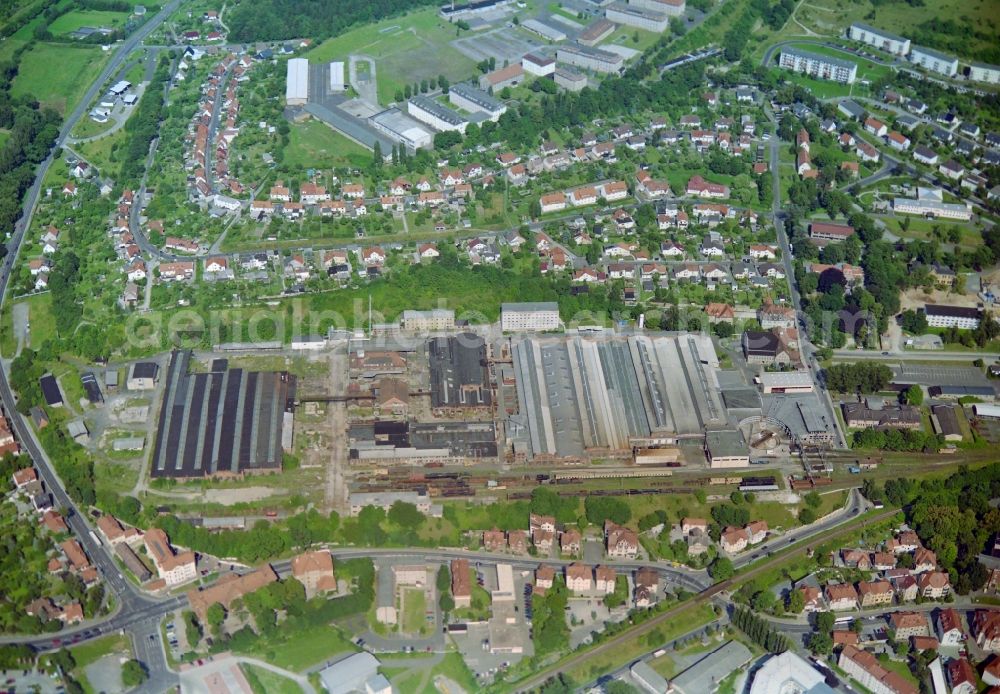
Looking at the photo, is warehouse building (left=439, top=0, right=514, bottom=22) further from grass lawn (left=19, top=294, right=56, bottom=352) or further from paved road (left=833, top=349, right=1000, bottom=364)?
paved road (left=833, top=349, right=1000, bottom=364)

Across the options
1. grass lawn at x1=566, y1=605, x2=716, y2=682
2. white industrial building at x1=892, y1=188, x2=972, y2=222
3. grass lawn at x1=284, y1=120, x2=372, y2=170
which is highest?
grass lawn at x1=284, y1=120, x2=372, y2=170

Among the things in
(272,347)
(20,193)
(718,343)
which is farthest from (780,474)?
(20,193)

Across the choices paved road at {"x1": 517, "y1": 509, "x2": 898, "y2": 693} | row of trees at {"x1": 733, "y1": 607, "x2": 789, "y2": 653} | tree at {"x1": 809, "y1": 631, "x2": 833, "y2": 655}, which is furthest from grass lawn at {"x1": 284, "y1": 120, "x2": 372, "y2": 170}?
tree at {"x1": 809, "y1": 631, "x2": 833, "y2": 655}

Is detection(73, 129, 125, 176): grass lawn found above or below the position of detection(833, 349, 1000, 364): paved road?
above

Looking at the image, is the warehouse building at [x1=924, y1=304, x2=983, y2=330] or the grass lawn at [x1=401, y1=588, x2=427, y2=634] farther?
the warehouse building at [x1=924, y1=304, x2=983, y2=330]

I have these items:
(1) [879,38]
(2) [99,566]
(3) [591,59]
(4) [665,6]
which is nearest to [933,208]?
(1) [879,38]

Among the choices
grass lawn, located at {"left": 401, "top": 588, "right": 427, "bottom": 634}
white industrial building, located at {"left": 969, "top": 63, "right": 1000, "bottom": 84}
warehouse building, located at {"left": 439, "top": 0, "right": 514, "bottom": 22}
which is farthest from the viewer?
warehouse building, located at {"left": 439, "top": 0, "right": 514, "bottom": 22}
